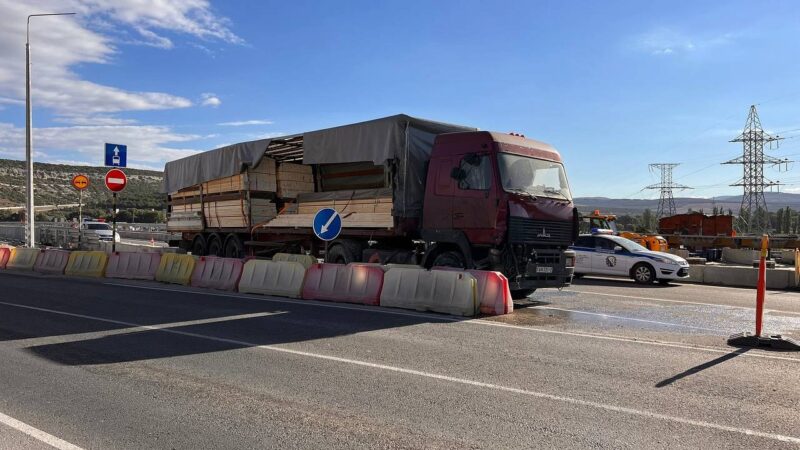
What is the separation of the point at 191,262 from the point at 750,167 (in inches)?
2592

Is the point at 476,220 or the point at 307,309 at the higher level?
the point at 476,220

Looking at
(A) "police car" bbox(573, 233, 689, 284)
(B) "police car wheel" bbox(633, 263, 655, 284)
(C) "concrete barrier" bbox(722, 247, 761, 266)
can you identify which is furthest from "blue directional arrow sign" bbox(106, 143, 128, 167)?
(C) "concrete barrier" bbox(722, 247, 761, 266)

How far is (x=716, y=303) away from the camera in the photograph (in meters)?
12.9

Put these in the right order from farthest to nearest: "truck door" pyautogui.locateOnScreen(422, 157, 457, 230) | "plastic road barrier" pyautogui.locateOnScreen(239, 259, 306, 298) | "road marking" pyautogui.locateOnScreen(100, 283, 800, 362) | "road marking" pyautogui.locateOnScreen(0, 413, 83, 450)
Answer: "plastic road barrier" pyautogui.locateOnScreen(239, 259, 306, 298), "truck door" pyautogui.locateOnScreen(422, 157, 457, 230), "road marking" pyautogui.locateOnScreen(100, 283, 800, 362), "road marking" pyautogui.locateOnScreen(0, 413, 83, 450)

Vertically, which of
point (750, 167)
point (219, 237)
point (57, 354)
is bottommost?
point (57, 354)

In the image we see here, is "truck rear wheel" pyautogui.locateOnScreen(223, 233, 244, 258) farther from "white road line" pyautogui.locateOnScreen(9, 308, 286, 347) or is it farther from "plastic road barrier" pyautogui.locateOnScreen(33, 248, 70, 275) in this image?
"white road line" pyautogui.locateOnScreen(9, 308, 286, 347)

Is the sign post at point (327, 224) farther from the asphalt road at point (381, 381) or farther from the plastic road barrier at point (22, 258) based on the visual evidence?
the plastic road barrier at point (22, 258)

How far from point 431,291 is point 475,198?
1952mm

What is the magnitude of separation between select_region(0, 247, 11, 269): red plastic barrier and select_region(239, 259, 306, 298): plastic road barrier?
11428 millimetres

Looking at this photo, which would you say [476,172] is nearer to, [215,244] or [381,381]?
[381,381]

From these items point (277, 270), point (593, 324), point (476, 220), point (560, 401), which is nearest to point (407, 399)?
point (560, 401)

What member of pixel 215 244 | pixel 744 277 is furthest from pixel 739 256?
pixel 215 244

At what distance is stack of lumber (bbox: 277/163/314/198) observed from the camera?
16.5 metres

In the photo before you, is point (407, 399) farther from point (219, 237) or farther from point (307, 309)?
point (219, 237)
